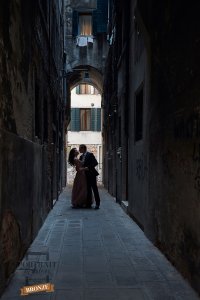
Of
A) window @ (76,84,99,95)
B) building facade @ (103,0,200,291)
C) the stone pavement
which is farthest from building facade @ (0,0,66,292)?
window @ (76,84,99,95)

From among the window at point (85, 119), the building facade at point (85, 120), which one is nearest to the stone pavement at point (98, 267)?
the window at point (85, 119)

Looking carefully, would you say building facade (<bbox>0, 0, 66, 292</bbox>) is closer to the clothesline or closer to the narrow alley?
the narrow alley

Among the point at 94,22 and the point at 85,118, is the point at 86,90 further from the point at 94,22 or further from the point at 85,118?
the point at 94,22

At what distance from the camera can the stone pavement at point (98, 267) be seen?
14.7ft

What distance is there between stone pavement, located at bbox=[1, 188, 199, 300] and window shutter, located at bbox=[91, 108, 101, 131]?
30.0m

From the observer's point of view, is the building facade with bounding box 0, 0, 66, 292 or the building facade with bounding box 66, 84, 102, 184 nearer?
the building facade with bounding box 0, 0, 66, 292

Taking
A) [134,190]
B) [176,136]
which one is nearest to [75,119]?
[134,190]

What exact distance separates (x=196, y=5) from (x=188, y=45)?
431 millimetres

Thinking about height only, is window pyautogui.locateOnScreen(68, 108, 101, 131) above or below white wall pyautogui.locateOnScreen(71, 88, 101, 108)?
below

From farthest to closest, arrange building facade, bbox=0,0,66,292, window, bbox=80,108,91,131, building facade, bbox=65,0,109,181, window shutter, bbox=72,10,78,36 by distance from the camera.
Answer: window, bbox=80,108,91,131, window shutter, bbox=72,10,78,36, building facade, bbox=65,0,109,181, building facade, bbox=0,0,66,292

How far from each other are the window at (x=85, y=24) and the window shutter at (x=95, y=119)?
14.8 metres

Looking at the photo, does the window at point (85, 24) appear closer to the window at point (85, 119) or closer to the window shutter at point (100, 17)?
the window shutter at point (100, 17)

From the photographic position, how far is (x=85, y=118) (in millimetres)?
39594

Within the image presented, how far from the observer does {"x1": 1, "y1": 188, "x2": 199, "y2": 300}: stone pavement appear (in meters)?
4.48
